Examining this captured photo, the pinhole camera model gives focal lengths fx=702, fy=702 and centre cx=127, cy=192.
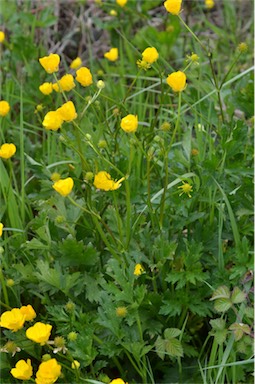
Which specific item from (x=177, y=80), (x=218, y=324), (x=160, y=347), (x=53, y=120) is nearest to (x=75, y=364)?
(x=160, y=347)

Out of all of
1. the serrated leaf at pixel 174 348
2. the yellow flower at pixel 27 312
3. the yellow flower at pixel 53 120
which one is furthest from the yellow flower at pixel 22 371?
the yellow flower at pixel 53 120

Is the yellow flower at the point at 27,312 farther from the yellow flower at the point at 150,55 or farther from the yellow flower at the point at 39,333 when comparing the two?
the yellow flower at the point at 150,55

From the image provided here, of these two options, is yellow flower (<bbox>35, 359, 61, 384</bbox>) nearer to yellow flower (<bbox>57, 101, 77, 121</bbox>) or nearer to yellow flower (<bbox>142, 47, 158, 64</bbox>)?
yellow flower (<bbox>57, 101, 77, 121</bbox>)

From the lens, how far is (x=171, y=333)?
5.66ft

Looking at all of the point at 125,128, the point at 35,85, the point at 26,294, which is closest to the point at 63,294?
the point at 26,294

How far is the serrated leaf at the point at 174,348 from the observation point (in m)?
1.70

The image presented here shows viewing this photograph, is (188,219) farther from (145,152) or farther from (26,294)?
(26,294)

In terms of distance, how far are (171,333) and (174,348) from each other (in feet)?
0.12

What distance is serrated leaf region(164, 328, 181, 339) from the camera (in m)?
1.72

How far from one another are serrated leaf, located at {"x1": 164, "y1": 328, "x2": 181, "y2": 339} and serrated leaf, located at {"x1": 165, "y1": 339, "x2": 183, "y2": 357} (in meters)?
0.01

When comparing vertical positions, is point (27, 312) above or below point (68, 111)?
below

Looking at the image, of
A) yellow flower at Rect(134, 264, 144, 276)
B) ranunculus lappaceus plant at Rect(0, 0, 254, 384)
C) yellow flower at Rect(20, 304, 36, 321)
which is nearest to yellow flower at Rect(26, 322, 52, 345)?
ranunculus lappaceus plant at Rect(0, 0, 254, 384)

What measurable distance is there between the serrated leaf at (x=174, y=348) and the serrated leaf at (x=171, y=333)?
0.01 meters

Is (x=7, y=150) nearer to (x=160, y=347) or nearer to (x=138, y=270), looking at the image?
(x=138, y=270)
